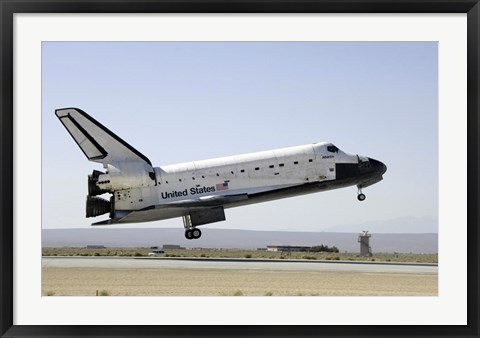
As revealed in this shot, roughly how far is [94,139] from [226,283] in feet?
38.0

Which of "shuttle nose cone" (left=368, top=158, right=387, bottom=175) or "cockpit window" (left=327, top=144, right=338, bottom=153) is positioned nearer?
"cockpit window" (left=327, top=144, right=338, bottom=153)

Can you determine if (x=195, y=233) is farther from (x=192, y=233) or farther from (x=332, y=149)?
(x=332, y=149)

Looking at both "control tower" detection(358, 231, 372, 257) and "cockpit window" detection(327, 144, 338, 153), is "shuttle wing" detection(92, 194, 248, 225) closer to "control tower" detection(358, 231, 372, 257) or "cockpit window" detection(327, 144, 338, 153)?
"cockpit window" detection(327, 144, 338, 153)

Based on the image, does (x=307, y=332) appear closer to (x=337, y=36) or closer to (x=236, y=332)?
(x=236, y=332)

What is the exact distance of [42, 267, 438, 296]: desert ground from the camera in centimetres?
1842

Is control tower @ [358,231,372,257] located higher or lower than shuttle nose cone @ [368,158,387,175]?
lower

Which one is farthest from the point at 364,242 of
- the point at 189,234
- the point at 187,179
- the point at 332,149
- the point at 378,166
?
the point at 187,179

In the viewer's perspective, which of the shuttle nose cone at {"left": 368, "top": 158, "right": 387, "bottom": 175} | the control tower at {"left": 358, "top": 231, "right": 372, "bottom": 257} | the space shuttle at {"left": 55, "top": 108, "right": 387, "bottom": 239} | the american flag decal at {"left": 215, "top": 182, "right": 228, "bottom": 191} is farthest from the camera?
the control tower at {"left": 358, "top": 231, "right": 372, "bottom": 257}

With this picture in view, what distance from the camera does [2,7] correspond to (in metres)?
12.6

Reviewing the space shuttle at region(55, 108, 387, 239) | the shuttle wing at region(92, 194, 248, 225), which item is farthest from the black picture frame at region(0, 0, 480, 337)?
the shuttle wing at region(92, 194, 248, 225)

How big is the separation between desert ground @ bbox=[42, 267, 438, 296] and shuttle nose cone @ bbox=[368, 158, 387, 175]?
904 cm

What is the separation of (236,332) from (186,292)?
18.7 ft

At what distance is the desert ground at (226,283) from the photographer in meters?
18.4

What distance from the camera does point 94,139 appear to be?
29.4 m
